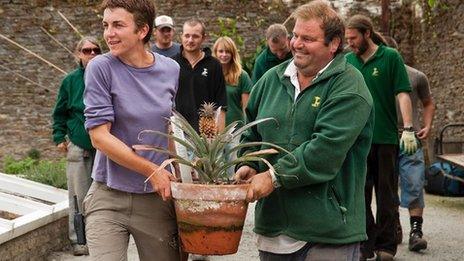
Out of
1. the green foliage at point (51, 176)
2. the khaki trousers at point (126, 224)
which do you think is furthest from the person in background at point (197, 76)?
the khaki trousers at point (126, 224)

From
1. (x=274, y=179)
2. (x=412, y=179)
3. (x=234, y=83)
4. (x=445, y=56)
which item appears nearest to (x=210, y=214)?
(x=274, y=179)

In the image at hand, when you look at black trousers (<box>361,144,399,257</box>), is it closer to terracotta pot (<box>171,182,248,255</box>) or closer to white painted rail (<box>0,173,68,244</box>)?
white painted rail (<box>0,173,68,244</box>)

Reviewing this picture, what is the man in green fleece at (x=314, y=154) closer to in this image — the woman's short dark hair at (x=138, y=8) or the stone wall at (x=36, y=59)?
the woman's short dark hair at (x=138, y=8)

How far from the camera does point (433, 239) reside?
8.23 m

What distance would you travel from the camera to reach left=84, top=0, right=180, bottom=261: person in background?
380 centimetres

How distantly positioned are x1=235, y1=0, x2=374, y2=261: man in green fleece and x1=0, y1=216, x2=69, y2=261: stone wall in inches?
115

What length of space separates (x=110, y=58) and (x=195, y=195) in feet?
2.46

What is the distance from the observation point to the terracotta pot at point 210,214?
3.61 metres

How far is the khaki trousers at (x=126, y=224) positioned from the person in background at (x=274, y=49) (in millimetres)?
4613

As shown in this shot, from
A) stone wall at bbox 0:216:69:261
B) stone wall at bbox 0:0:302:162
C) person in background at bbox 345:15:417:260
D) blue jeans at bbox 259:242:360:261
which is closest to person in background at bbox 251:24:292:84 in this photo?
person in background at bbox 345:15:417:260

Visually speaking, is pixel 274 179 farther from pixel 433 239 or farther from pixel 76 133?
pixel 433 239

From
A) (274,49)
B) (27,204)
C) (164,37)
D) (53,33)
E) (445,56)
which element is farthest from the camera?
(53,33)

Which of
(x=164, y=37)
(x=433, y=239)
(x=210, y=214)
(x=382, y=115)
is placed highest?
(x=164, y=37)

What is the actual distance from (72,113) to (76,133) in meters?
0.18
